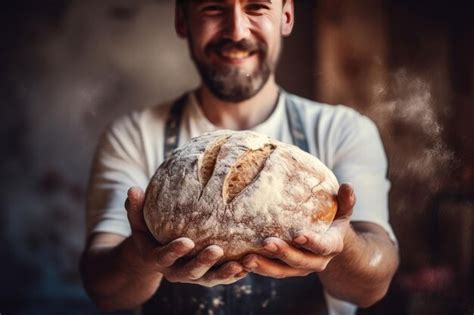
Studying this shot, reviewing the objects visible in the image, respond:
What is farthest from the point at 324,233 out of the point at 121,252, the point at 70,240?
the point at 70,240

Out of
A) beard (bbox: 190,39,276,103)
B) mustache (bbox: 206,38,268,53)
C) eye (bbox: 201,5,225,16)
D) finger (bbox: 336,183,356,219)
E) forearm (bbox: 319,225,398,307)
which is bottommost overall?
forearm (bbox: 319,225,398,307)

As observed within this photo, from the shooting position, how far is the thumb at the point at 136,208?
119 cm

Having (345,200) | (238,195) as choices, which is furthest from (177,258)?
(345,200)

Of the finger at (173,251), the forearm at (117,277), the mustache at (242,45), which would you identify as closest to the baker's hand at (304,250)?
the finger at (173,251)

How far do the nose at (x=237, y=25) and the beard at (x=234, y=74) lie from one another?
2 centimetres

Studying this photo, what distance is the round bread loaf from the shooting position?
1.07m

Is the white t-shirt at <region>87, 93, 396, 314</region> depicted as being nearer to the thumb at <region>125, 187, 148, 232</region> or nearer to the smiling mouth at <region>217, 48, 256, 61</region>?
the smiling mouth at <region>217, 48, 256, 61</region>

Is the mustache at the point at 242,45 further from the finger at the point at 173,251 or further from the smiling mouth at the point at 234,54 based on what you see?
the finger at the point at 173,251

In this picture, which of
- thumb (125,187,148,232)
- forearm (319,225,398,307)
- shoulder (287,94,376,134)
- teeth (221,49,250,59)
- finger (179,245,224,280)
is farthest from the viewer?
shoulder (287,94,376,134)

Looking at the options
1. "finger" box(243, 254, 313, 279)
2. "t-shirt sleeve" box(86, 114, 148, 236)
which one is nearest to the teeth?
"t-shirt sleeve" box(86, 114, 148, 236)

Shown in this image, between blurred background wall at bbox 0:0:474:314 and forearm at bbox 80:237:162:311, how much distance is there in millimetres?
225

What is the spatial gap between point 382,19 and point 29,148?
3.29 feet

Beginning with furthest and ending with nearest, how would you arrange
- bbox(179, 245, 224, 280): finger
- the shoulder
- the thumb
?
1. the shoulder
2. the thumb
3. bbox(179, 245, 224, 280): finger

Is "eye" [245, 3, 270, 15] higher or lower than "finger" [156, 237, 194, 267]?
higher
